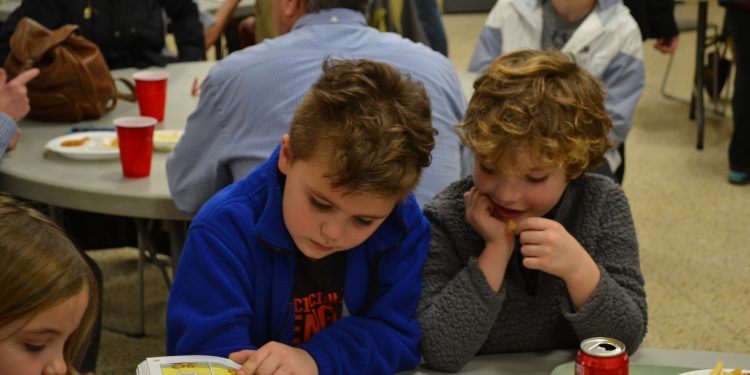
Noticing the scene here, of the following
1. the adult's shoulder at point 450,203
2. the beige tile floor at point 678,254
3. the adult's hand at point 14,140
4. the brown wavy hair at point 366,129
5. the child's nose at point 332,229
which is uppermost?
the brown wavy hair at point 366,129

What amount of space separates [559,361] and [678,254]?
287cm

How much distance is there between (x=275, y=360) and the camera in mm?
1609

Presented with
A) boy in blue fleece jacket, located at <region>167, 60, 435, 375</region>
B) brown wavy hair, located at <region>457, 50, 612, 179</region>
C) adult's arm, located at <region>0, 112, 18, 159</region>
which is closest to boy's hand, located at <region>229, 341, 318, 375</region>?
boy in blue fleece jacket, located at <region>167, 60, 435, 375</region>

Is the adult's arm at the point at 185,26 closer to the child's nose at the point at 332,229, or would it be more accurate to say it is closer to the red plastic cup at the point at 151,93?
the red plastic cup at the point at 151,93

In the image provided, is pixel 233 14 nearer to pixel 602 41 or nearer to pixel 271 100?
pixel 602 41

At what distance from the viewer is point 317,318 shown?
1.79 metres

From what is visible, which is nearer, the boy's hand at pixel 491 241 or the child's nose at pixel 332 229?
the child's nose at pixel 332 229

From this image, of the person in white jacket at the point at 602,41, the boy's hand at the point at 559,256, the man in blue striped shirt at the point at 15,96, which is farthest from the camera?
the person in white jacket at the point at 602,41

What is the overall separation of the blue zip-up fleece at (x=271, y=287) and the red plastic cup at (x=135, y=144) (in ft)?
2.89

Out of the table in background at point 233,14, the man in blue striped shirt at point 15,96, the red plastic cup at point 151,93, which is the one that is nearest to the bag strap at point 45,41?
the man in blue striped shirt at point 15,96

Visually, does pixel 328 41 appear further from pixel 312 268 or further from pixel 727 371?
pixel 727 371

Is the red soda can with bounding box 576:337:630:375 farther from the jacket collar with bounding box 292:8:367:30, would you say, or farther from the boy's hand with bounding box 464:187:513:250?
the jacket collar with bounding box 292:8:367:30

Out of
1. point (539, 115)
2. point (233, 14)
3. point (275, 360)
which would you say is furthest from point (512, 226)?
point (233, 14)

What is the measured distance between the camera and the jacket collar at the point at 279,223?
1.68 metres
